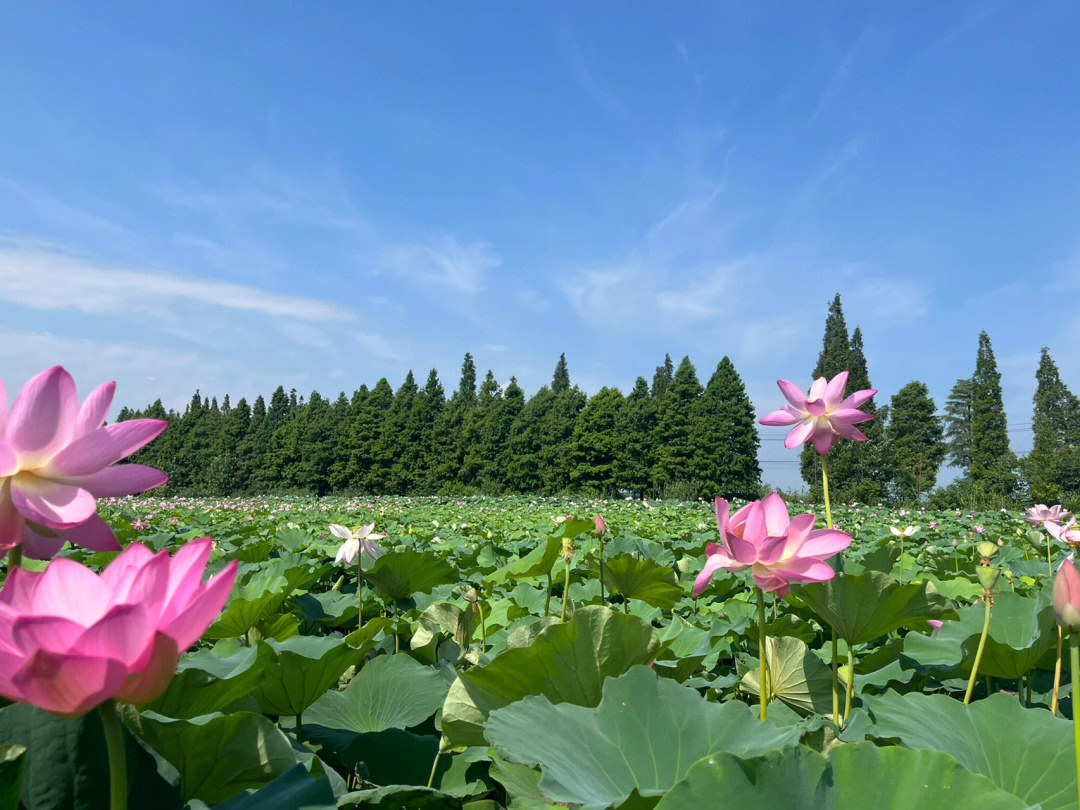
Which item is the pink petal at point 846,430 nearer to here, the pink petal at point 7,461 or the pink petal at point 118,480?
the pink petal at point 118,480

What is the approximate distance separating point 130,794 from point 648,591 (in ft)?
4.84

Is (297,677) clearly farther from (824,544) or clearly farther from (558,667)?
(824,544)

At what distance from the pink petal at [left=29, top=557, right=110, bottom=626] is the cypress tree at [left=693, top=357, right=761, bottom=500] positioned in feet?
87.1

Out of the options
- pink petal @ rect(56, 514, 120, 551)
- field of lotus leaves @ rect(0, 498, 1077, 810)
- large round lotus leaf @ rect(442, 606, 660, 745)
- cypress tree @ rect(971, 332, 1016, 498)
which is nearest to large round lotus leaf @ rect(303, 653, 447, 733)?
field of lotus leaves @ rect(0, 498, 1077, 810)

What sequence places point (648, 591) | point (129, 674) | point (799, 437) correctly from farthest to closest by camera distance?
point (648, 591) → point (799, 437) → point (129, 674)

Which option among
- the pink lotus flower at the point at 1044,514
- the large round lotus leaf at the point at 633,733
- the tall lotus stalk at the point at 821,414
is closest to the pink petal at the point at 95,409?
the large round lotus leaf at the point at 633,733

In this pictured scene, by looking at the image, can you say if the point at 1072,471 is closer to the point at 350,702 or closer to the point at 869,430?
the point at 869,430

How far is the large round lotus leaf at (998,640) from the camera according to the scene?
1205 millimetres

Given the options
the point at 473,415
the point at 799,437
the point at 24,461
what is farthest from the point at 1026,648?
the point at 473,415

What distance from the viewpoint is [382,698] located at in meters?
1.10

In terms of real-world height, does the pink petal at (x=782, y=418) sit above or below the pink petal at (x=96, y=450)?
above

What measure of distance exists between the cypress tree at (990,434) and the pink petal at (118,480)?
115 feet

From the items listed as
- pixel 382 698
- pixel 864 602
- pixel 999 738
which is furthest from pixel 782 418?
pixel 382 698

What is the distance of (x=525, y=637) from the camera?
100cm
